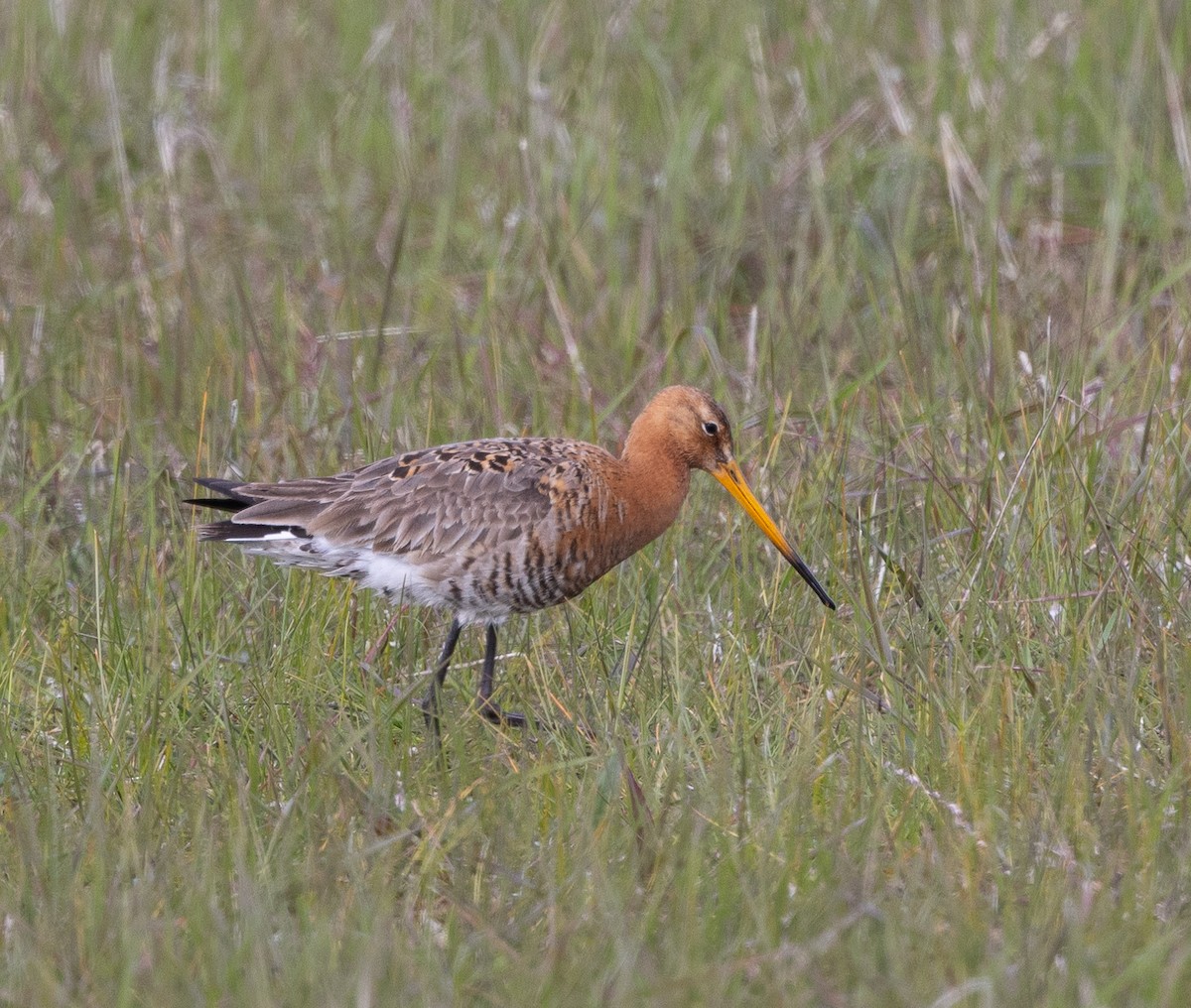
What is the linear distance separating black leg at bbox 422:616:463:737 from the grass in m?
0.07

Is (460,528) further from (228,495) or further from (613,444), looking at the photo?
(613,444)

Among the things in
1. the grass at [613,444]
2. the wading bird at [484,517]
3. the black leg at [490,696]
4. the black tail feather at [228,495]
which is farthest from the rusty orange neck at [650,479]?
the black tail feather at [228,495]

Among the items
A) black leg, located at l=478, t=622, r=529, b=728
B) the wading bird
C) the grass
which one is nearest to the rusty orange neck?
the wading bird

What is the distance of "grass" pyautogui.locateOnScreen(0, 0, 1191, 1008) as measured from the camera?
2.94 m

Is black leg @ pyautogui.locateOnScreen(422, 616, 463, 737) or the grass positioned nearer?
the grass

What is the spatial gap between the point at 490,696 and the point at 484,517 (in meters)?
0.53

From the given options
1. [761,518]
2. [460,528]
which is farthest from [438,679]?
[761,518]

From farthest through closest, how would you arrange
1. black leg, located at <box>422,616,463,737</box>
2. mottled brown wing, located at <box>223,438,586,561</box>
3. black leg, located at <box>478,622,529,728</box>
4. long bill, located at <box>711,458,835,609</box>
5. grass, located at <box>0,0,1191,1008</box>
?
mottled brown wing, located at <box>223,438,586,561</box>, long bill, located at <box>711,458,835,609</box>, black leg, located at <box>478,622,529,728</box>, black leg, located at <box>422,616,463,737</box>, grass, located at <box>0,0,1191,1008</box>

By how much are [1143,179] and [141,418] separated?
11.4ft

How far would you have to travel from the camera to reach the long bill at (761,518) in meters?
4.40

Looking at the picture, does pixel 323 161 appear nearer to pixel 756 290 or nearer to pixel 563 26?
pixel 563 26

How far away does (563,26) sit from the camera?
7.75 meters

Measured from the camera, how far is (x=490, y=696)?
13.8ft

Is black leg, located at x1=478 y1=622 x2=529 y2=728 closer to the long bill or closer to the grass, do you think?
the grass
